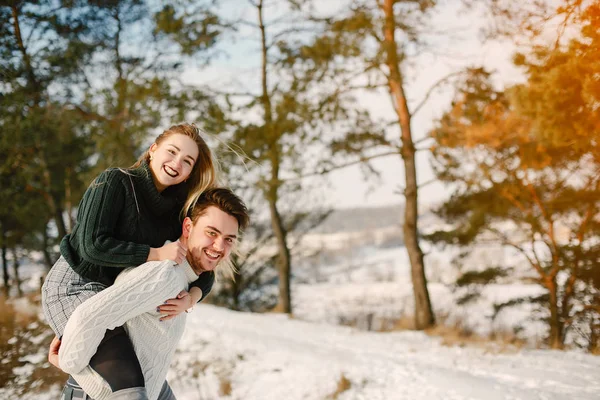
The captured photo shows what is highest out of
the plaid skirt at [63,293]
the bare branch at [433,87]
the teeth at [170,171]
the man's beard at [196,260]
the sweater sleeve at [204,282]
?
the bare branch at [433,87]

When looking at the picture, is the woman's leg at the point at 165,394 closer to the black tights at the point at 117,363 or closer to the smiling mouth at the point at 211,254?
the black tights at the point at 117,363

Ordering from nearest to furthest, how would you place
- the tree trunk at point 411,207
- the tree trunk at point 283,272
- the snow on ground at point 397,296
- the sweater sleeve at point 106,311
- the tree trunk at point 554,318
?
1. the sweater sleeve at point 106,311
2. the tree trunk at point 411,207
3. the tree trunk at point 554,318
4. the tree trunk at point 283,272
5. the snow on ground at point 397,296

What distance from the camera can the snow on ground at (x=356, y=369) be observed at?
4340 mm

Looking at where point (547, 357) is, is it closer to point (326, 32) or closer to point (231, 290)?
point (326, 32)

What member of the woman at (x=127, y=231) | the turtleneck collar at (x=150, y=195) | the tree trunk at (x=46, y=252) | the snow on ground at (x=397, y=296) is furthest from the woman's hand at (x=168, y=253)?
the tree trunk at (x=46, y=252)

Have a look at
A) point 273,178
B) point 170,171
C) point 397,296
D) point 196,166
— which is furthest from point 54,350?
point 397,296

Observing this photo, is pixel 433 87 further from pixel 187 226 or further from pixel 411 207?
pixel 187 226

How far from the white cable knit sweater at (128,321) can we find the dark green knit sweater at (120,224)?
0.38ft

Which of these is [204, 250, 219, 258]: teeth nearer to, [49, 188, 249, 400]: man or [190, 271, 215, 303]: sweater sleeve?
[49, 188, 249, 400]: man

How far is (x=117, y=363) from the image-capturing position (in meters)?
1.73

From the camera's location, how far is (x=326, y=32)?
30.4 feet

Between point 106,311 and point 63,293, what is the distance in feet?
1.20

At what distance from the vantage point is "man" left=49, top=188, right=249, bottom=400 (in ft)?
5.53

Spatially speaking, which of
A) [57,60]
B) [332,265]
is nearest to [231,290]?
[57,60]
